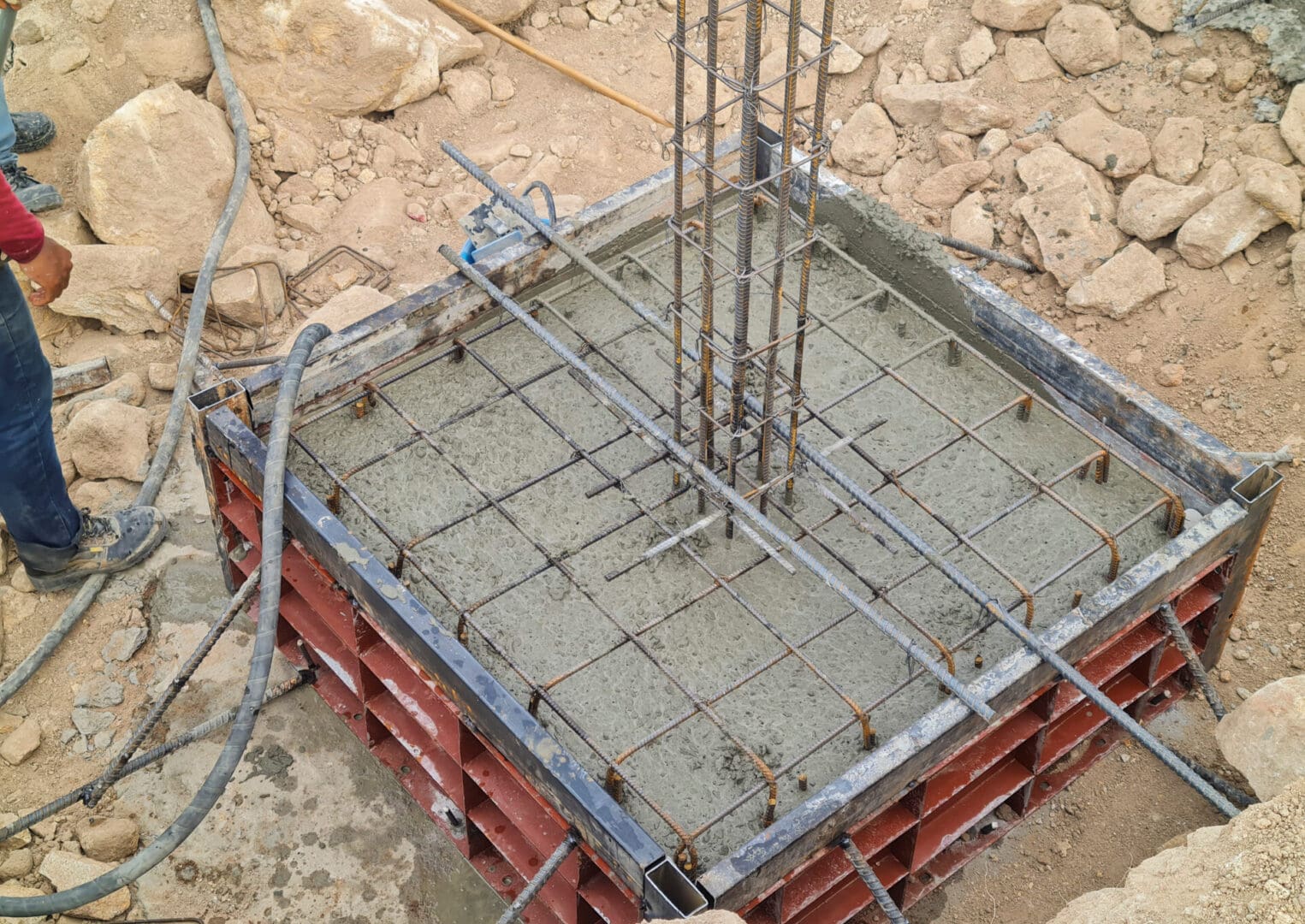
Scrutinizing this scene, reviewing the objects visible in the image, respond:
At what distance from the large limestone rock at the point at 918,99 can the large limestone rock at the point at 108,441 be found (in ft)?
15.4

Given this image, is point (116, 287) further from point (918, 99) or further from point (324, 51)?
point (918, 99)

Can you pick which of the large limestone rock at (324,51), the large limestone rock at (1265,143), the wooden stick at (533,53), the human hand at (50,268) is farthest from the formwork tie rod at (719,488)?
the large limestone rock at (1265,143)

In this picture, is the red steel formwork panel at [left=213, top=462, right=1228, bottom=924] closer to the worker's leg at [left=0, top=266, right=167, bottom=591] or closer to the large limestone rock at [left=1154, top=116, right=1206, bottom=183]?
the worker's leg at [left=0, top=266, right=167, bottom=591]

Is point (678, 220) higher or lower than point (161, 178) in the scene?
higher

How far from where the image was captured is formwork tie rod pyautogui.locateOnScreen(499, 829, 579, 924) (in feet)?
14.8

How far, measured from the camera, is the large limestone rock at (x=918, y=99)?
27.6ft

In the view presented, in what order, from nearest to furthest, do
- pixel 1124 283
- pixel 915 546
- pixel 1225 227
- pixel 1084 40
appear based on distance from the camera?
pixel 915 546 < pixel 1225 227 < pixel 1124 283 < pixel 1084 40

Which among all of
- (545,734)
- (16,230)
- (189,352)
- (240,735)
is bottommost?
(189,352)

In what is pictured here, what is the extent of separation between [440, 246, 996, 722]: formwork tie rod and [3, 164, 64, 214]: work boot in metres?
2.91

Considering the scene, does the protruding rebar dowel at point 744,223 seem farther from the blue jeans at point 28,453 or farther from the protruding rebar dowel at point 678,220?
the blue jeans at point 28,453

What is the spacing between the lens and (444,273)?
27.0ft

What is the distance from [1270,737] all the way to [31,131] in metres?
7.00

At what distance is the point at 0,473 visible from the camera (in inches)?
235

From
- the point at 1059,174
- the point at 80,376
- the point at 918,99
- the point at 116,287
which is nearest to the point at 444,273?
the point at 116,287
